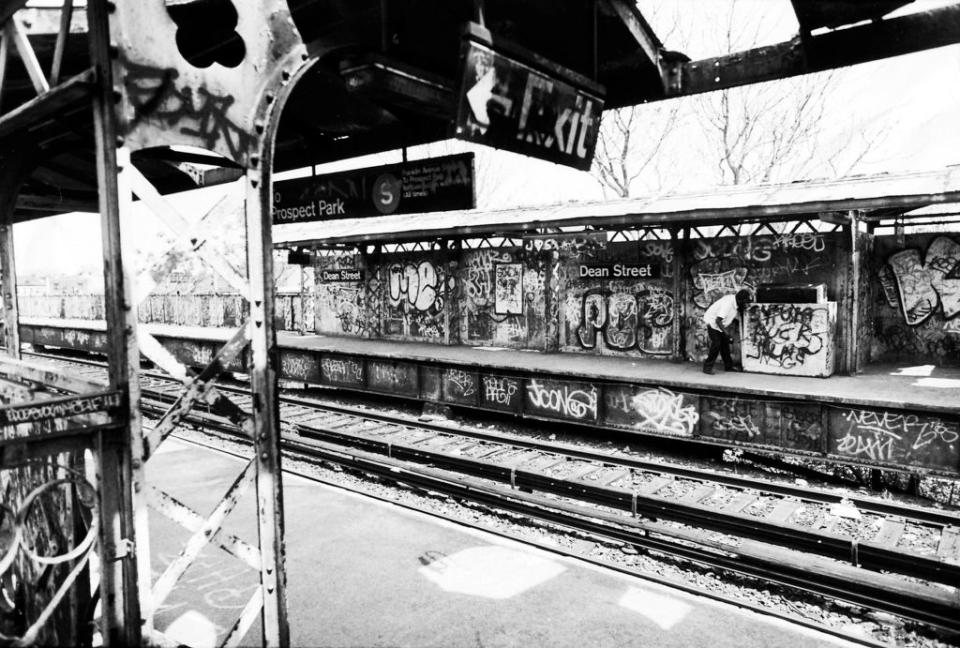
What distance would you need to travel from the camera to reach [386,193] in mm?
5195

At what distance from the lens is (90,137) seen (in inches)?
149

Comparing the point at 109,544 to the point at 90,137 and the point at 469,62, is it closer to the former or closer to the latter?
the point at 90,137

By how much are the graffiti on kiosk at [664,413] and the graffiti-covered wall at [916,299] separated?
16.3 feet

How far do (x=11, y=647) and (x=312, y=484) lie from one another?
208 inches

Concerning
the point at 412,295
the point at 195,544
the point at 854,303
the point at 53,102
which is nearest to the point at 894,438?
the point at 854,303

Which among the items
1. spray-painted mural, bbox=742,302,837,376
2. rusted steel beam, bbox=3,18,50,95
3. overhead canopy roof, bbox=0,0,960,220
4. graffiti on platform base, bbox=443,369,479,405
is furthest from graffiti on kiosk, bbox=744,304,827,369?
rusted steel beam, bbox=3,18,50,95

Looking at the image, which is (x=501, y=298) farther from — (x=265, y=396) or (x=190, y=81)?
(x=190, y=81)

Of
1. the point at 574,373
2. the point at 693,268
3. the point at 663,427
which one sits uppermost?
the point at 693,268

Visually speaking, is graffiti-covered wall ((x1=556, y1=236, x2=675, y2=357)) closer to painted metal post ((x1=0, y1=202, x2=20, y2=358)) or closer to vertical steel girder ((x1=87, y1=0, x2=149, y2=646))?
painted metal post ((x1=0, y1=202, x2=20, y2=358))

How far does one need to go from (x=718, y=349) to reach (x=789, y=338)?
47.9 inches

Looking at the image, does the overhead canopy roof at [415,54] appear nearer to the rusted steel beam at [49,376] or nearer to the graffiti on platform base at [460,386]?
the rusted steel beam at [49,376]

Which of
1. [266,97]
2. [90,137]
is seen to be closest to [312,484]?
[90,137]

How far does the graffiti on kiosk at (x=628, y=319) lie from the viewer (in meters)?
13.3

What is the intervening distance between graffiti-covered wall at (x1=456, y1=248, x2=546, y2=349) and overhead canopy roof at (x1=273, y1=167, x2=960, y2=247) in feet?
3.58
